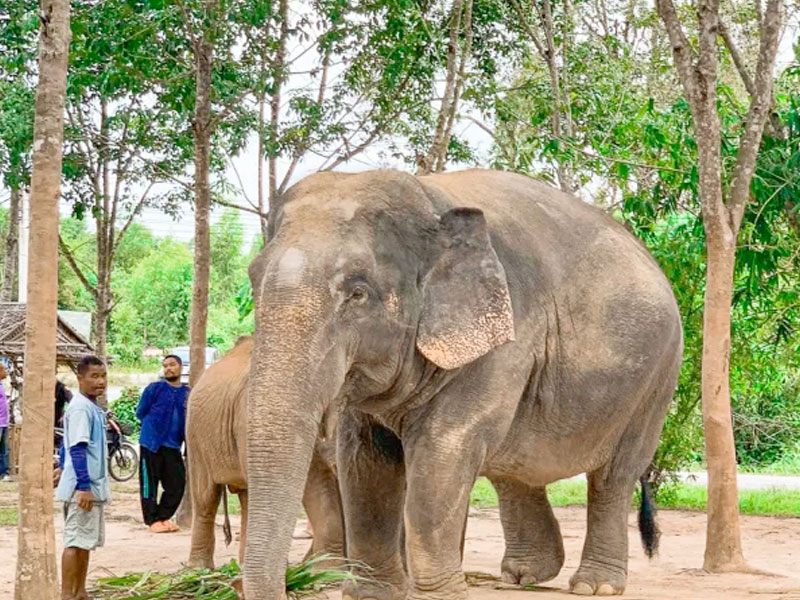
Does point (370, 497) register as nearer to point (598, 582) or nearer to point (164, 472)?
point (598, 582)

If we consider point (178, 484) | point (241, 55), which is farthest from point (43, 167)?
point (241, 55)

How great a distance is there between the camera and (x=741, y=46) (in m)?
20.0

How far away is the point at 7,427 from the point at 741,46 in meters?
11.2

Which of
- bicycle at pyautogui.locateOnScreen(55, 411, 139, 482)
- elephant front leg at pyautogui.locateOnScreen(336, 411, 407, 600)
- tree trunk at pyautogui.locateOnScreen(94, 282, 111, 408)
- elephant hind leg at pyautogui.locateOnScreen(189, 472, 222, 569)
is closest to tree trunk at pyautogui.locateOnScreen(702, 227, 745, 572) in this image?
elephant front leg at pyautogui.locateOnScreen(336, 411, 407, 600)

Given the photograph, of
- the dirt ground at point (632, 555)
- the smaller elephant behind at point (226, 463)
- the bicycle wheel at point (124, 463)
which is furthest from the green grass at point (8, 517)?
the smaller elephant behind at point (226, 463)

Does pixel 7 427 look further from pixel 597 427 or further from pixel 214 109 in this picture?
pixel 597 427

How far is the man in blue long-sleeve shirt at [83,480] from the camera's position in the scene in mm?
7551

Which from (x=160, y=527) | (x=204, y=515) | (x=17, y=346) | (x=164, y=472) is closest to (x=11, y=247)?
(x=17, y=346)

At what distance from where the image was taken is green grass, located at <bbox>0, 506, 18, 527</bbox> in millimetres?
13439

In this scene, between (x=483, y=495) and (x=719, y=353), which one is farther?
(x=483, y=495)

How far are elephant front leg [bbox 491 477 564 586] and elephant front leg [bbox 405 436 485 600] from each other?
79.0 inches

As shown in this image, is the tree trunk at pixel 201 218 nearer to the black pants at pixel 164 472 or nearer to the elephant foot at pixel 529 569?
the black pants at pixel 164 472

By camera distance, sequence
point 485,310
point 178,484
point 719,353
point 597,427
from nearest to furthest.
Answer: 1. point 485,310
2. point 597,427
3. point 719,353
4. point 178,484

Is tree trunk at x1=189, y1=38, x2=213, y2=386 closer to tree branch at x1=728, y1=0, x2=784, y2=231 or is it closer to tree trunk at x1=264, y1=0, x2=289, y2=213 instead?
tree trunk at x1=264, y1=0, x2=289, y2=213
